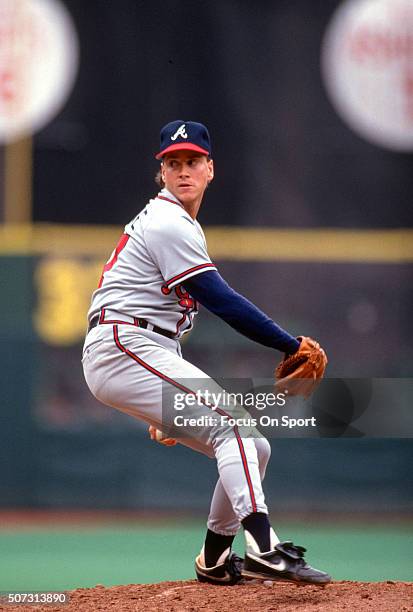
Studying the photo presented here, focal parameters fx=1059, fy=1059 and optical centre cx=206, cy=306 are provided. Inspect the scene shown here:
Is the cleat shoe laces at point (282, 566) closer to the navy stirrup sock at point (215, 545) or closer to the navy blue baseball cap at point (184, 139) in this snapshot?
the navy stirrup sock at point (215, 545)

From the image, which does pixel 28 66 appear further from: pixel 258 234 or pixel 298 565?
pixel 298 565

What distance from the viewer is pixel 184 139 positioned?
3613mm

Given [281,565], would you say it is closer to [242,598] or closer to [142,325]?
[242,598]

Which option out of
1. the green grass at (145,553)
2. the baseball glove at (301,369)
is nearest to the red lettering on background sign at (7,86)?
the green grass at (145,553)

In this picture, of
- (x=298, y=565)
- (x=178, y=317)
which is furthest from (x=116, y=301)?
(x=298, y=565)

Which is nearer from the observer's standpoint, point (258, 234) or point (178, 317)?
point (178, 317)

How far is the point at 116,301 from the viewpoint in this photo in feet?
11.5

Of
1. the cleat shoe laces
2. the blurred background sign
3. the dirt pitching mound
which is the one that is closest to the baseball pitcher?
the cleat shoe laces

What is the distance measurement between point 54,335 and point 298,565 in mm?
4773

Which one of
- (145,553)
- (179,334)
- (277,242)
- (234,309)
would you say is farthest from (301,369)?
(277,242)

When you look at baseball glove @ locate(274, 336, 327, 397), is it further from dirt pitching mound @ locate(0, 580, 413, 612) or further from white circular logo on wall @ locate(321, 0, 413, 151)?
white circular logo on wall @ locate(321, 0, 413, 151)

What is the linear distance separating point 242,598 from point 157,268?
114 centimetres

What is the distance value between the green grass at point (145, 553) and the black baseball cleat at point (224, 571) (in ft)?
4.14

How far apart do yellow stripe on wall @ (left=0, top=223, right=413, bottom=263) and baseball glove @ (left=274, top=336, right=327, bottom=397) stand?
14.6 feet
